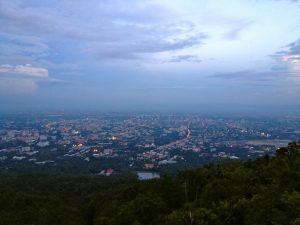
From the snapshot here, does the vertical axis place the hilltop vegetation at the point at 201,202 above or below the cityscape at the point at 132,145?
above

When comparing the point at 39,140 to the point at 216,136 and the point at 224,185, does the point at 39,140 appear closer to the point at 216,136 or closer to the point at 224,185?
the point at 216,136

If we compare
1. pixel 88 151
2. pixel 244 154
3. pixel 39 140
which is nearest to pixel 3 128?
pixel 39 140

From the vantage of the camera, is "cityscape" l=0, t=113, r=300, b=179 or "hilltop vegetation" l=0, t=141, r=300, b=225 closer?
"hilltop vegetation" l=0, t=141, r=300, b=225

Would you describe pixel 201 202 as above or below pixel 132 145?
above

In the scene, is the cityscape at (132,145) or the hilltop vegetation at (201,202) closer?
the hilltop vegetation at (201,202)
